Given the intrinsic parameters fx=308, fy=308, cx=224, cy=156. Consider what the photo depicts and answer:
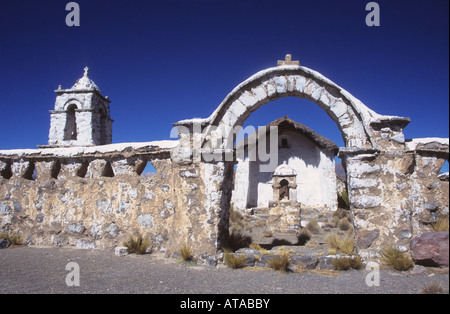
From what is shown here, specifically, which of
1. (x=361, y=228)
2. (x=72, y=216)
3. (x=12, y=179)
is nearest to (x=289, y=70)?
(x=361, y=228)

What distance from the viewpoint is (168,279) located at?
13.1 ft

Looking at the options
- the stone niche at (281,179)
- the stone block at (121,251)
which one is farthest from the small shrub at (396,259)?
the stone niche at (281,179)

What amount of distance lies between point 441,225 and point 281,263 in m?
2.25

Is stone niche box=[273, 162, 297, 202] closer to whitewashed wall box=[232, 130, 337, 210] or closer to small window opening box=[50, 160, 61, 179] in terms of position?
whitewashed wall box=[232, 130, 337, 210]

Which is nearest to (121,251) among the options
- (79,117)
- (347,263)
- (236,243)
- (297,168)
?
(236,243)

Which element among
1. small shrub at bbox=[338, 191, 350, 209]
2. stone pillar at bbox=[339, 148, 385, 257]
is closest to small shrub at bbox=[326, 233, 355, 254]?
stone pillar at bbox=[339, 148, 385, 257]

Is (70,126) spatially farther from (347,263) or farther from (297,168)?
(347,263)

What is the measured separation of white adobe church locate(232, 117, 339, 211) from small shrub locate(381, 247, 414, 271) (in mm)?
11703

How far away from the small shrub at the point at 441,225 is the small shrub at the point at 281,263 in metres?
2.09

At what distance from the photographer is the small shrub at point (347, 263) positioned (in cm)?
440

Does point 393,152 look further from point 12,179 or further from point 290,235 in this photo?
point 12,179

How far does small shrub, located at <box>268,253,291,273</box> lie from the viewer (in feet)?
14.5

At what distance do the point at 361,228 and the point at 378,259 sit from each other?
1.57 feet

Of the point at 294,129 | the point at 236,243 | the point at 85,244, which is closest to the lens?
the point at 236,243
